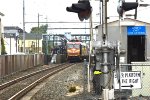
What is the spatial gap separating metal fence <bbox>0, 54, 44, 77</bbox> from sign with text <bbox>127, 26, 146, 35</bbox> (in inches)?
628

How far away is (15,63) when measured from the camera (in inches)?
1807

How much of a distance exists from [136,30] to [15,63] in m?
23.1

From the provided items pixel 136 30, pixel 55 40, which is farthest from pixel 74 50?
pixel 55 40

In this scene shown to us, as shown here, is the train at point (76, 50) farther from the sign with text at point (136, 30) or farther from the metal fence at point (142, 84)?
the metal fence at point (142, 84)

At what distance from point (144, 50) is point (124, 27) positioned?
66.3 inches

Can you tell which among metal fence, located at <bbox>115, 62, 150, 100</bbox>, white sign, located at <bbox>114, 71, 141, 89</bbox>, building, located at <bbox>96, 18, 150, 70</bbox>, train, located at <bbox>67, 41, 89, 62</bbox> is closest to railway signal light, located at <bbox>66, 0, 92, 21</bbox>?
white sign, located at <bbox>114, 71, 141, 89</bbox>

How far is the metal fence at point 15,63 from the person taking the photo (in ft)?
130

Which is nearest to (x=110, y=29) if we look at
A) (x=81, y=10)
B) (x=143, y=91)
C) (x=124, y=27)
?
(x=124, y=27)

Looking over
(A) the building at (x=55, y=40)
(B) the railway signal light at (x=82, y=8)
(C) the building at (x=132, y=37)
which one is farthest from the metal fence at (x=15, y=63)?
(B) the railway signal light at (x=82, y=8)

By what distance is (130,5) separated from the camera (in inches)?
466

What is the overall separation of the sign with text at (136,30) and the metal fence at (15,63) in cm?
1594

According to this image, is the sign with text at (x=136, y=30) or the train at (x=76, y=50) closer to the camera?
the sign with text at (x=136, y=30)

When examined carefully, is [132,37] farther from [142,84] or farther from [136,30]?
[142,84]

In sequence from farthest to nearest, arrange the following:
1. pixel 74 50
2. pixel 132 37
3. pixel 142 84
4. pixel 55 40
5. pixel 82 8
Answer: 1. pixel 55 40
2. pixel 74 50
3. pixel 132 37
4. pixel 142 84
5. pixel 82 8
